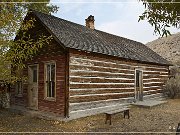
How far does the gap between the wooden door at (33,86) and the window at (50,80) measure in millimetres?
1081

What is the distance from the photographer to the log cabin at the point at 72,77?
39.1 feet

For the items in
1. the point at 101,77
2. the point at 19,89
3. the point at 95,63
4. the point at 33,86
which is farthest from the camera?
the point at 19,89

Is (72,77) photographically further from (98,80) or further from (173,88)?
(173,88)

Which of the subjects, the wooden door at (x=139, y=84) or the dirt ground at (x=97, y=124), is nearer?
the dirt ground at (x=97, y=124)

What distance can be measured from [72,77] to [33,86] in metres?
3.25

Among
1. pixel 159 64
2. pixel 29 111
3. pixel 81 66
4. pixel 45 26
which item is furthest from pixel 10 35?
pixel 159 64

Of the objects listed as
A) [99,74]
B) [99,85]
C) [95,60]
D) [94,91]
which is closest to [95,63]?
[95,60]

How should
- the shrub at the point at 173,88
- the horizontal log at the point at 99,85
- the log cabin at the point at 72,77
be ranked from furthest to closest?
the shrub at the point at 173,88
the horizontal log at the point at 99,85
the log cabin at the point at 72,77

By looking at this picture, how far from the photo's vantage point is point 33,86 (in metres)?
13.9

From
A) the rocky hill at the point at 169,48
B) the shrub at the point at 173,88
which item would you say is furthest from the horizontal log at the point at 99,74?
the rocky hill at the point at 169,48

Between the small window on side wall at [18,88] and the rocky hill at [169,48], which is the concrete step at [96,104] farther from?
the rocky hill at [169,48]

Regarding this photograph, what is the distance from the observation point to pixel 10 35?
995 centimetres

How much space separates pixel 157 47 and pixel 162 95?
45661 millimetres

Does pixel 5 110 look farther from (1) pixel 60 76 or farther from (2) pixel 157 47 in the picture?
(2) pixel 157 47
